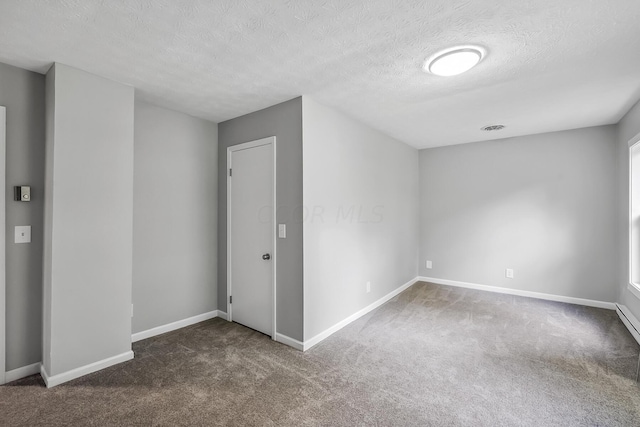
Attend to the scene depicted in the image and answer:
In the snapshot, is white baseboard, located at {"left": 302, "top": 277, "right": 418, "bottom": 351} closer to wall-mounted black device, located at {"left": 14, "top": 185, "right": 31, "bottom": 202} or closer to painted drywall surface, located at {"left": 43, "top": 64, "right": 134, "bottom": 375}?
painted drywall surface, located at {"left": 43, "top": 64, "right": 134, "bottom": 375}

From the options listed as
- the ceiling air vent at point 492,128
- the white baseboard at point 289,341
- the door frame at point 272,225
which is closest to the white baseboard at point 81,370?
the door frame at point 272,225

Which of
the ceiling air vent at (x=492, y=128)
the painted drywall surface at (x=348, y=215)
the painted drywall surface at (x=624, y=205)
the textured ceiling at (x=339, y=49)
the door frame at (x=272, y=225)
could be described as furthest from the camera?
the ceiling air vent at (x=492, y=128)

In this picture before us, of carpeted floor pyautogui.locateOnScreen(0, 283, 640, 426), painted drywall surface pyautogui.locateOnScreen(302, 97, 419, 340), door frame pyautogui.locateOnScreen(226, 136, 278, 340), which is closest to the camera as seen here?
carpeted floor pyautogui.locateOnScreen(0, 283, 640, 426)

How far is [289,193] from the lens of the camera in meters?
2.94

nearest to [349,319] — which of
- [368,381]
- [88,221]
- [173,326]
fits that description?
[368,381]

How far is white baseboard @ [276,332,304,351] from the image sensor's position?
281 cm

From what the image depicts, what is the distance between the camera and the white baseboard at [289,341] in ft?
9.23

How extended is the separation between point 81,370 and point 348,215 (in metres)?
2.74

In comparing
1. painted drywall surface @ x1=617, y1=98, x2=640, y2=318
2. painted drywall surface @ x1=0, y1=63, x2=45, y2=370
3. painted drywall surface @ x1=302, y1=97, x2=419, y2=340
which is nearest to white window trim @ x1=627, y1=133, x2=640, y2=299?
painted drywall surface @ x1=617, y1=98, x2=640, y2=318

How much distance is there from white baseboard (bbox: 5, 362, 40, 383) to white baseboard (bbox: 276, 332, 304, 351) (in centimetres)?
193

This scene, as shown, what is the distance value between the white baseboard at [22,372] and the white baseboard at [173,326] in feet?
2.36

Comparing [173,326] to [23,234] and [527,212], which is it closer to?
[23,234]

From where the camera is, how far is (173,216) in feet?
10.8

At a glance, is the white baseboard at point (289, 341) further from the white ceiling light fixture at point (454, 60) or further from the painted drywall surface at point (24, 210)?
the white ceiling light fixture at point (454, 60)
